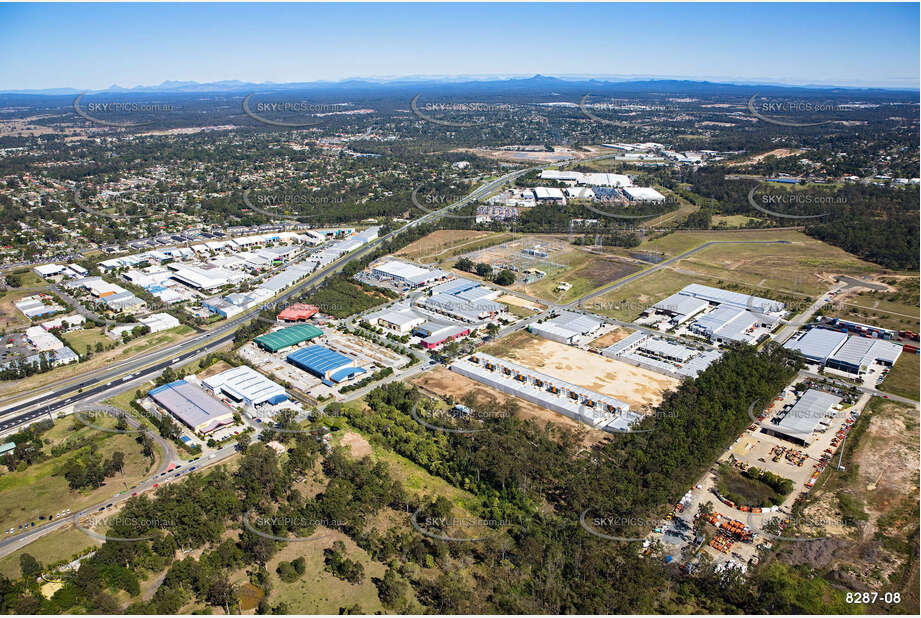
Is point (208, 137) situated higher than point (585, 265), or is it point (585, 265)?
point (208, 137)

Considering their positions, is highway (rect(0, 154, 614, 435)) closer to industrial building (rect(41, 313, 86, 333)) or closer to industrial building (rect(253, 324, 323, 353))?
industrial building (rect(253, 324, 323, 353))

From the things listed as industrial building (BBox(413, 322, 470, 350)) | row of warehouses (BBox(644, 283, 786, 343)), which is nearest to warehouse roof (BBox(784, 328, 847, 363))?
row of warehouses (BBox(644, 283, 786, 343))

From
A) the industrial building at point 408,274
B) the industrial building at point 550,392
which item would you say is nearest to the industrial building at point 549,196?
the industrial building at point 408,274

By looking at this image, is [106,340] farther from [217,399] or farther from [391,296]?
[391,296]

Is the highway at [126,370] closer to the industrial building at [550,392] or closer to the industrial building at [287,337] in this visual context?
the industrial building at [287,337]

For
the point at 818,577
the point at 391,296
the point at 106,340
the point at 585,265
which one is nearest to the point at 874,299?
the point at 585,265

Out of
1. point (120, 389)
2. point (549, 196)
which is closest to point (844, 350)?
point (120, 389)
